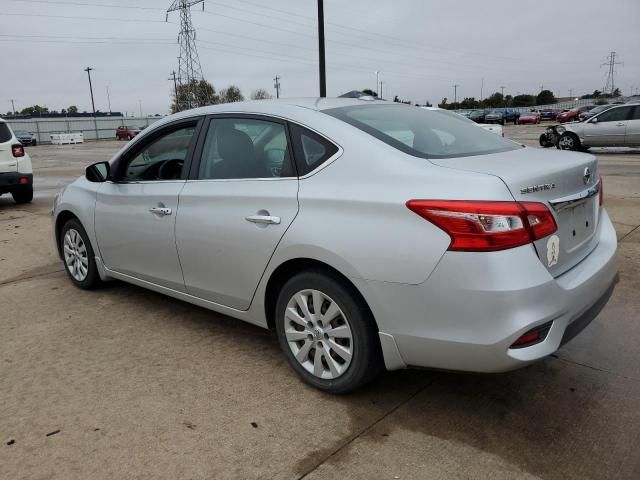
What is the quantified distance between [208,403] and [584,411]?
1.93 metres

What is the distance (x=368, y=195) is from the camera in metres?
2.66

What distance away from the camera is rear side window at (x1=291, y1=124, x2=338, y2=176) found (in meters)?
2.95

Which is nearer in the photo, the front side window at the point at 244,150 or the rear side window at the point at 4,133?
the front side window at the point at 244,150

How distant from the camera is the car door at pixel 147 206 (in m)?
3.75

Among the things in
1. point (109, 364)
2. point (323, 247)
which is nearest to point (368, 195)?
point (323, 247)

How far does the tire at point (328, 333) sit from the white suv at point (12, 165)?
8.41m

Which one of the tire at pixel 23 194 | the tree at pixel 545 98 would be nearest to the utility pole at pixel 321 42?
the tire at pixel 23 194

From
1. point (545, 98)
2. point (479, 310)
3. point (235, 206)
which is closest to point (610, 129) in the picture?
point (235, 206)

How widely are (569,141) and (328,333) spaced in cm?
1761

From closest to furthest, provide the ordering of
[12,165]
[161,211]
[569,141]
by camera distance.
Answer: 1. [161,211]
2. [12,165]
3. [569,141]

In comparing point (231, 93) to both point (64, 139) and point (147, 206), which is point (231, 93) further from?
point (147, 206)

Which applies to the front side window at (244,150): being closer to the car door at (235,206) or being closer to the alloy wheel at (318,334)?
the car door at (235,206)

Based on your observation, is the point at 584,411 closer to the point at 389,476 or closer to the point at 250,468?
the point at 389,476

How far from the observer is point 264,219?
305cm
